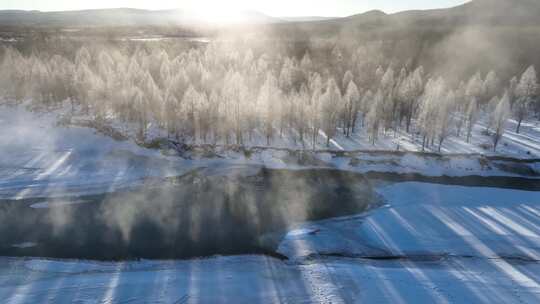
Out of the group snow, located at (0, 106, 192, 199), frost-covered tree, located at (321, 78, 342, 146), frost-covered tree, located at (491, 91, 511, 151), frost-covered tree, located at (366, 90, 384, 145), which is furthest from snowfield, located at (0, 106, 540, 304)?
frost-covered tree, located at (366, 90, 384, 145)

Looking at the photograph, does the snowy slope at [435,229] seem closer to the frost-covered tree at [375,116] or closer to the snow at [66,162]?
the frost-covered tree at [375,116]

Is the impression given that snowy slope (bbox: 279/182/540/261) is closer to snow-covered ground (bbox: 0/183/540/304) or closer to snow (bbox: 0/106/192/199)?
snow-covered ground (bbox: 0/183/540/304)

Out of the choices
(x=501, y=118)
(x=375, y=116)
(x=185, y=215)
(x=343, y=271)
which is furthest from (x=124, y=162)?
(x=501, y=118)

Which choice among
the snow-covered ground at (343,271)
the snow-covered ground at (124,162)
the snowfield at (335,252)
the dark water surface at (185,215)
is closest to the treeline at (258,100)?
the snow-covered ground at (124,162)

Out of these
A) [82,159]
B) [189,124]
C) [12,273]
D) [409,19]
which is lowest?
[12,273]

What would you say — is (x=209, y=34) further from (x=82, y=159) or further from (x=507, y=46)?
(x=82, y=159)

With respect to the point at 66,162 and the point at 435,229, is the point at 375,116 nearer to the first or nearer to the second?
the point at 435,229

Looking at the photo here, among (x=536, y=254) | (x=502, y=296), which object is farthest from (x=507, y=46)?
(x=502, y=296)
